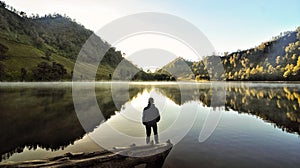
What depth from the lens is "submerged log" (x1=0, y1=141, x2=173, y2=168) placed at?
990cm

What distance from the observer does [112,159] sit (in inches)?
441

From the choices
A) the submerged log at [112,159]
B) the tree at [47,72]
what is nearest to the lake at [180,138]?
the submerged log at [112,159]

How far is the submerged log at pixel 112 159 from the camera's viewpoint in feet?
32.5

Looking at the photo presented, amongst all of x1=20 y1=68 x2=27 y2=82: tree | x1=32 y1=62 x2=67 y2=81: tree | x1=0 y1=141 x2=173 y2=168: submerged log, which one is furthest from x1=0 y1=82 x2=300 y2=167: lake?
x1=32 y1=62 x2=67 y2=81: tree

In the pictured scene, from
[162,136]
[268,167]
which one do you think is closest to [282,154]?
[268,167]

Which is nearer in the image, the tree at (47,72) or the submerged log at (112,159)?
the submerged log at (112,159)

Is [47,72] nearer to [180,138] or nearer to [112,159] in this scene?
[180,138]

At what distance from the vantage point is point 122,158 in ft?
38.2

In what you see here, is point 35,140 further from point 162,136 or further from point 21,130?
point 162,136

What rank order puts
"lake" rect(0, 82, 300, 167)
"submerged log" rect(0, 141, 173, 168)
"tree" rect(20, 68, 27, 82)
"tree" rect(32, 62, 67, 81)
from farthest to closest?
"tree" rect(32, 62, 67, 81) → "tree" rect(20, 68, 27, 82) → "lake" rect(0, 82, 300, 167) → "submerged log" rect(0, 141, 173, 168)

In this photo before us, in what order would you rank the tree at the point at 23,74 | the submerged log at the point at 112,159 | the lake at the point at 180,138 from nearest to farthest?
the submerged log at the point at 112,159, the lake at the point at 180,138, the tree at the point at 23,74

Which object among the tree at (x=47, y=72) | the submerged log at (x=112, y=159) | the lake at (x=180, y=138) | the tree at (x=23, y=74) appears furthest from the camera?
the tree at (x=47, y=72)

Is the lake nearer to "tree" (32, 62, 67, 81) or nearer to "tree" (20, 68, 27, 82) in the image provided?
"tree" (20, 68, 27, 82)

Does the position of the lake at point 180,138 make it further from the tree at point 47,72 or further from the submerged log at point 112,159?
the tree at point 47,72
